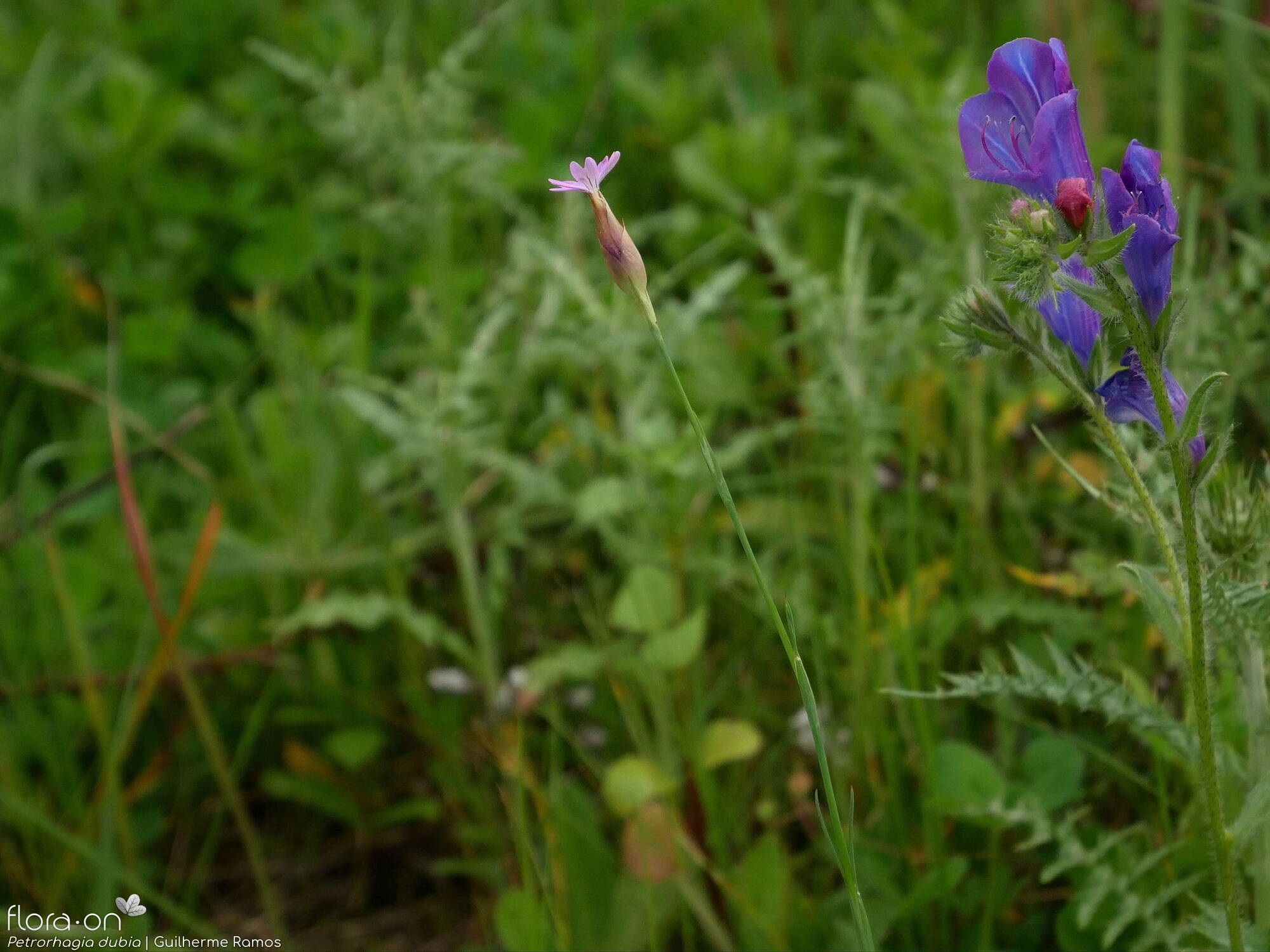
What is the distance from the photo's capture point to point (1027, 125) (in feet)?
3.30

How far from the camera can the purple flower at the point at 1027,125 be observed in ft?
3.12

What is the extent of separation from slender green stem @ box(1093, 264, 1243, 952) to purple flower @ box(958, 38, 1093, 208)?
0.09 m

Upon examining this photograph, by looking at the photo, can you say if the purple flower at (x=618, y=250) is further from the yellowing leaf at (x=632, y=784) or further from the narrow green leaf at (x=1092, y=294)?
the yellowing leaf at (x=632, y=784)

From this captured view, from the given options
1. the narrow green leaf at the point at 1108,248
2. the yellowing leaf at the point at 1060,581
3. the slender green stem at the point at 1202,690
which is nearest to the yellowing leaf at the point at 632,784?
the yellowing leaf at the point at 1060,581

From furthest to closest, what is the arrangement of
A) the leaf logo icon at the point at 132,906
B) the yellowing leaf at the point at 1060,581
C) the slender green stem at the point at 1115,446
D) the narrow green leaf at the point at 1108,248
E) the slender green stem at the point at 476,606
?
the slender green stem at the point at 476,606 < the yellowing leaf at the point at 1060,581 < the leaf logo icon at the point at 132,906 < the slender green stem at the point at 1115,446 < the narrow green leaf at the point at 1108,248

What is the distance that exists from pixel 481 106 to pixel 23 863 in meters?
2.54

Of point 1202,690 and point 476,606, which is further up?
point 1202,690

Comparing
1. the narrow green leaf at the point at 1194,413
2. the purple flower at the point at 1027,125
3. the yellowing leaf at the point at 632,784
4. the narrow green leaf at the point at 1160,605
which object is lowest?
the yellowing leaf at the point at 632,784

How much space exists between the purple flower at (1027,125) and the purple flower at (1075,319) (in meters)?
0.11

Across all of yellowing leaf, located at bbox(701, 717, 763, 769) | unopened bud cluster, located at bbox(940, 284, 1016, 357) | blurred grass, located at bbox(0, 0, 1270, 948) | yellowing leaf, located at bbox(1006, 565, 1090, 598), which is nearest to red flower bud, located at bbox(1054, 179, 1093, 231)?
unopened bud cluster, located at bbox(940, 284, 1016, 357)

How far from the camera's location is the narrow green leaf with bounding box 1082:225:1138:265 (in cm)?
88

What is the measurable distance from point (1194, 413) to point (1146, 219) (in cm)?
16

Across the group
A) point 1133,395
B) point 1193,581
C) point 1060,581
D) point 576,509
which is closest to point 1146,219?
point 1133,395

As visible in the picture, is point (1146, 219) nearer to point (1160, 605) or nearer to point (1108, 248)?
point (1108, 248)
